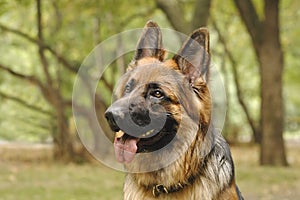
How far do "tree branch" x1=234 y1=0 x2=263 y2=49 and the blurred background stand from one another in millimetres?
26

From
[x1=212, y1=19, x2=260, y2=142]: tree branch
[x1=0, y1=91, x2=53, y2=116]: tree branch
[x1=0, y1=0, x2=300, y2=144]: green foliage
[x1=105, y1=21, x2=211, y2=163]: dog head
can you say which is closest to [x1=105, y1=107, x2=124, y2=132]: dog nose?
[x1=105, y1=21, x2=211, y2=163]: dog head

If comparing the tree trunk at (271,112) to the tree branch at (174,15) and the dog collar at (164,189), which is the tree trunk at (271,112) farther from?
the dog collar at (164,189)

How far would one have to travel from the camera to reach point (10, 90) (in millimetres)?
24484

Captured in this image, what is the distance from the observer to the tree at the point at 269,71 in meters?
16.6

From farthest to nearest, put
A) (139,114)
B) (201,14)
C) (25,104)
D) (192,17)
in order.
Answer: (25,104) → (192,17) → (201,14) → (139,114)

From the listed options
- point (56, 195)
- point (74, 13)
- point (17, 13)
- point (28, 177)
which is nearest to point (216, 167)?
point (56, 195)

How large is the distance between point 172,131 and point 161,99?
0.86 ft

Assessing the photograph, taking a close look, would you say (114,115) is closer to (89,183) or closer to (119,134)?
(119,134)

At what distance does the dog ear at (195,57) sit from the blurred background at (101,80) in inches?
163

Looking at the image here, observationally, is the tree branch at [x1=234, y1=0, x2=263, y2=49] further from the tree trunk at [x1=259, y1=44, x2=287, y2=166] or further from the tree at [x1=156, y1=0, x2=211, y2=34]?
the tree at [x1=156, y1=0, x2=211, y2=34]

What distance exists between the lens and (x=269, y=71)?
16.7m

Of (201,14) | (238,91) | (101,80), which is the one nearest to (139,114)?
(201,14)

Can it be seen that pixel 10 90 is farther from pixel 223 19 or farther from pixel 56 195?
pixel 56 195

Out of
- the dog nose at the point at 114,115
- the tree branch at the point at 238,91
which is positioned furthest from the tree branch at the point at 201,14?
the tree branch at the point at 238,91
